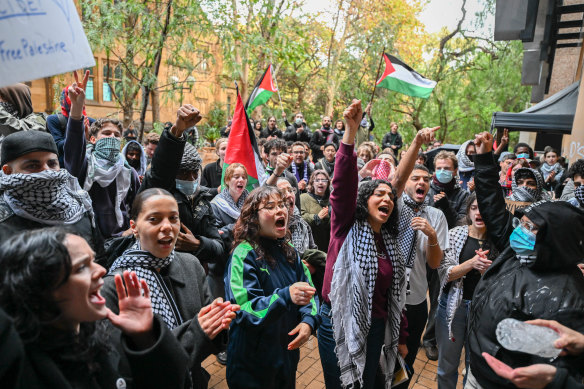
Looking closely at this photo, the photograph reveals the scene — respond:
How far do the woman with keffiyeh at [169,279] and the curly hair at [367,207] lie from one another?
1.22 meters

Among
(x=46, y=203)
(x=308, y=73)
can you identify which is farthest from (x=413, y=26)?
(x=46, y=203)

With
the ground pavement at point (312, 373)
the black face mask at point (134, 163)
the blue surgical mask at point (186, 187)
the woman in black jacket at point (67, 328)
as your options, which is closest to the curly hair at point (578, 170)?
the ground pavement at point (312, 373)

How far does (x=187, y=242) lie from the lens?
8.74 feet

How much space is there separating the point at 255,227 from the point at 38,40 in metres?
1.59

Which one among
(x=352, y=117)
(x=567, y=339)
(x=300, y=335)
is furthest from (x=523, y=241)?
(x=300, y=335)

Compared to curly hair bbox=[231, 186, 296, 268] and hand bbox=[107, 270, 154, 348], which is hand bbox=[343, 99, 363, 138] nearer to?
curly hair bbox=[231, 186, 296, 268]

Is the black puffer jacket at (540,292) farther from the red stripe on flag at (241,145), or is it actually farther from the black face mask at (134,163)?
the black face mask at (134,163)

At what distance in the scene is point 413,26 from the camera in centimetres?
2195

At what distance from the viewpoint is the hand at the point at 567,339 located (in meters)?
1.68

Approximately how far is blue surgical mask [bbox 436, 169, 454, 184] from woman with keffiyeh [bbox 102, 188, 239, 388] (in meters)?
3.61

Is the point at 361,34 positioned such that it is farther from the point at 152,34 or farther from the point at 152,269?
the point at 152,269

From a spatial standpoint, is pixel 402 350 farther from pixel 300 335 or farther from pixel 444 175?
pixel 444 175

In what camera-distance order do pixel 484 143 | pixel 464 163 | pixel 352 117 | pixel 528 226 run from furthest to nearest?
pixel 464 163 < pixel 484 143 < pixel 352 117 < pixel 528 226

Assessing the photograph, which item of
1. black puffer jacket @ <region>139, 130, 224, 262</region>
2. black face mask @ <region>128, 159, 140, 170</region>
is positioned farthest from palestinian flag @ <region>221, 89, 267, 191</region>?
black face mask @ <region>128, 159, 140, 170</region>
